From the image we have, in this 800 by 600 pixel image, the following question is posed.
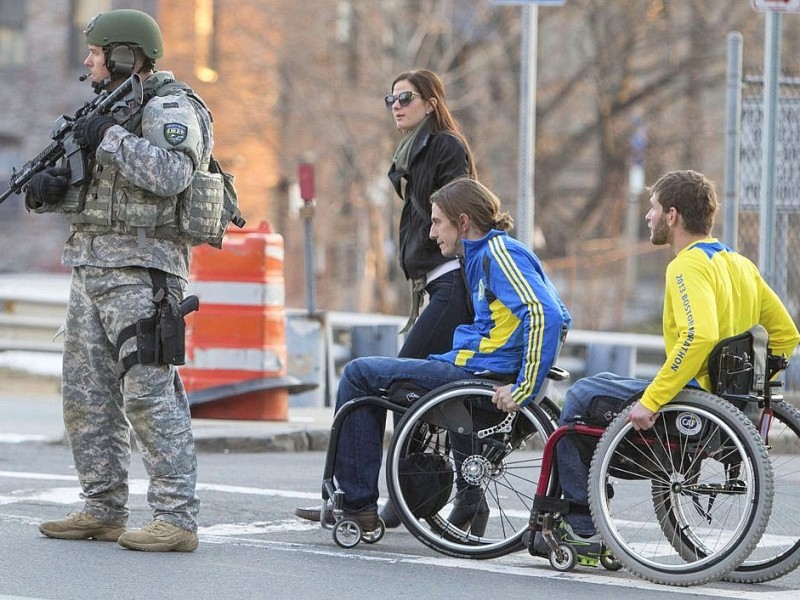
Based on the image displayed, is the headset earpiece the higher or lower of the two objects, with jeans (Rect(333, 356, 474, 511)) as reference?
higher

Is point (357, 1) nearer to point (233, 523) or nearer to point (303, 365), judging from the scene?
point (303, 365)

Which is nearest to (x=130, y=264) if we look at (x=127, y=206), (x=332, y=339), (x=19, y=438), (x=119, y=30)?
(x=127, y=206)

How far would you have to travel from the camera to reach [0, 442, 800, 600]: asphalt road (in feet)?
18.7

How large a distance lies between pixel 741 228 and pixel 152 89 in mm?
8128

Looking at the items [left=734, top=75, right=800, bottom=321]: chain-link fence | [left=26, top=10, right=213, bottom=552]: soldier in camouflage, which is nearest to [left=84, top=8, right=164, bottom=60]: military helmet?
[left=26, top=10, right=213, bottom=552]: soldier in camouflage

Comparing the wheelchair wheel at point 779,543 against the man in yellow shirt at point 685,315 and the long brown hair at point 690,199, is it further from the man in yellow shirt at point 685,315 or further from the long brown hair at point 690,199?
the long brown hair at point 690,199

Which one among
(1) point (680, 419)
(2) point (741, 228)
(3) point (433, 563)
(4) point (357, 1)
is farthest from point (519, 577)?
(4) point (357, 1)

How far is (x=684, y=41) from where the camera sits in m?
26.1

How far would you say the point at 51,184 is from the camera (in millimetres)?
6223

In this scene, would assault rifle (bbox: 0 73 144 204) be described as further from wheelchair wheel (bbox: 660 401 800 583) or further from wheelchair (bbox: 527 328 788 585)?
wheelchair wheel (bbox: 660 401 800 583)

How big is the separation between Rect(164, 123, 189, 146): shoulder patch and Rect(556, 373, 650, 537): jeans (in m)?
1.77

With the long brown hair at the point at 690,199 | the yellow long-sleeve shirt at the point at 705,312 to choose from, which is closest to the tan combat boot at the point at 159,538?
the yellow long-sleeve shirt at the point at 705,312

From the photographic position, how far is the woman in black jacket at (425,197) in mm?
6906

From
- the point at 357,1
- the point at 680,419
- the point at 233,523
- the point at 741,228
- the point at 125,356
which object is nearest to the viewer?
the point at 680,419
